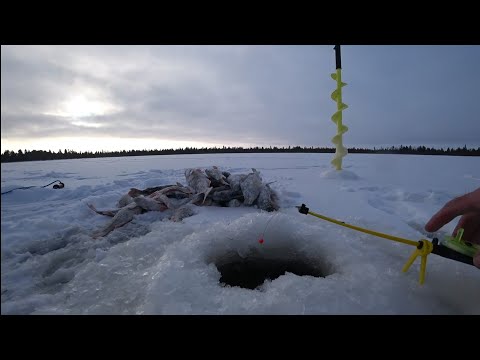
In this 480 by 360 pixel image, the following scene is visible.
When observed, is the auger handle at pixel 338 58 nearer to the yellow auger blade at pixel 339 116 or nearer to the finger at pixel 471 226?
the yellow auger blade at pixel 339 116

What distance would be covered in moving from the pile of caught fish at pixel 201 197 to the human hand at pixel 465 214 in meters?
2.14

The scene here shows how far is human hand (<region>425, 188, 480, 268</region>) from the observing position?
1514 mm

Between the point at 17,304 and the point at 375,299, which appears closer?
the point at 375,299

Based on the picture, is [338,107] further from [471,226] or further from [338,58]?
[471,226]

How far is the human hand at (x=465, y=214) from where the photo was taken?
151cm

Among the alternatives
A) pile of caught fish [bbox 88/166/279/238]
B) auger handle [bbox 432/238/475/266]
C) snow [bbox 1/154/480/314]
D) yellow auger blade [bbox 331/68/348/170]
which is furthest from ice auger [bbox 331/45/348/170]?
auger handle [bbox 432/238/475/266]

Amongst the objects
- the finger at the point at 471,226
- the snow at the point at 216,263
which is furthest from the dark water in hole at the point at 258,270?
the finger at the point at 471,226

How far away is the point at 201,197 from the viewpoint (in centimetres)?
385

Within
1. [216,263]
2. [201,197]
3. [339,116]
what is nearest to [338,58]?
[339,116]

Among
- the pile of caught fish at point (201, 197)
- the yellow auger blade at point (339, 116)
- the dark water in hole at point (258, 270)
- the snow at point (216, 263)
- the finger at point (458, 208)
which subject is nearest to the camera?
the snow at point (216, 263)
